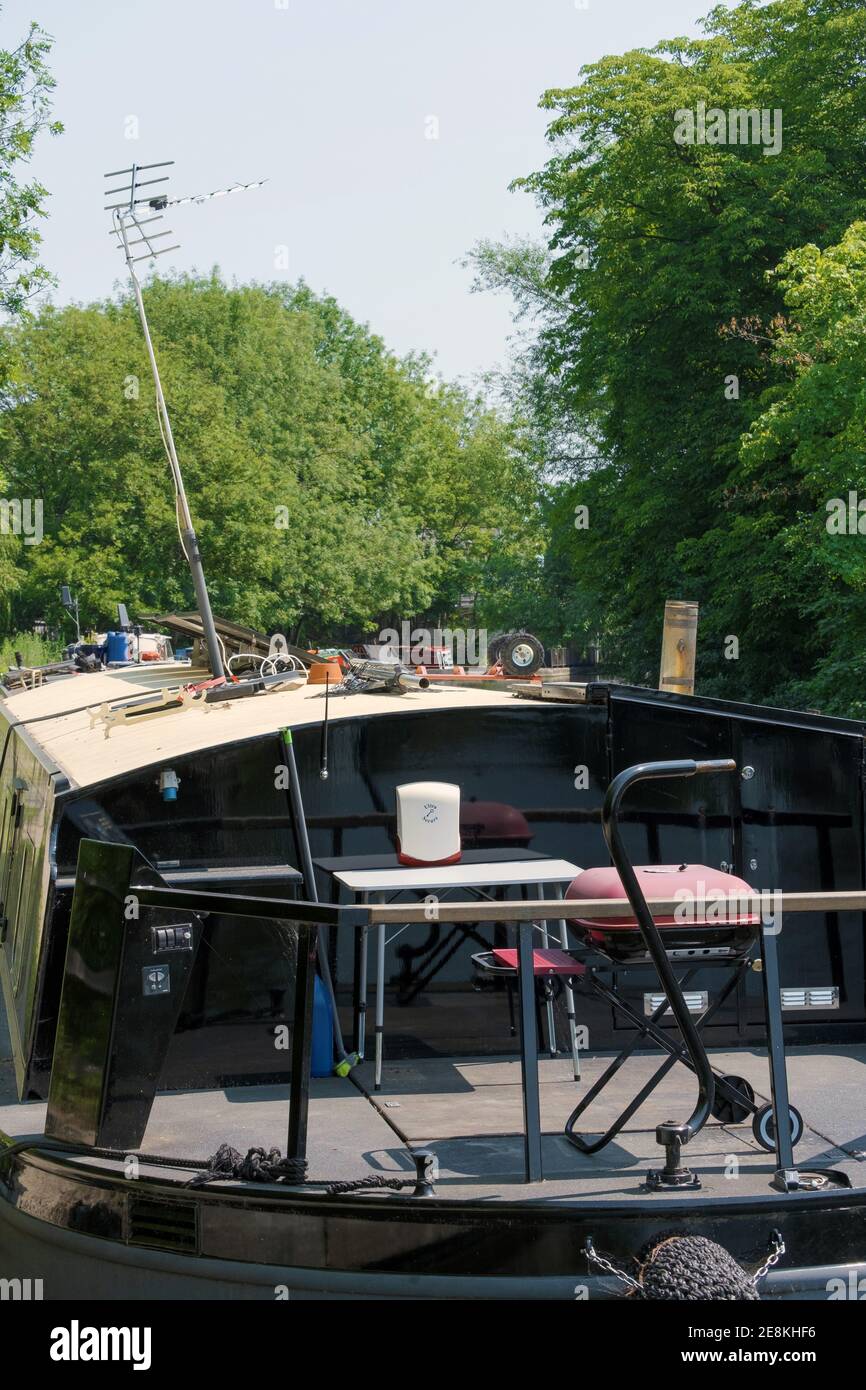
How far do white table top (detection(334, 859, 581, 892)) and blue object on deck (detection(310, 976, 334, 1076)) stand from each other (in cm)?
48

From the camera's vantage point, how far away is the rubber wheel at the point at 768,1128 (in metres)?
4.72

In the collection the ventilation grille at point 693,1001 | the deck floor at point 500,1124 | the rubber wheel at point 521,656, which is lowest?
the deck floor at point 500,1124

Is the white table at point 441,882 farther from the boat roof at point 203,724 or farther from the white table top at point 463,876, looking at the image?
the boat roof at point 203,724

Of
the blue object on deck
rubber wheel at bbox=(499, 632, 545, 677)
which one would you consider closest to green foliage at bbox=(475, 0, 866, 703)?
rubber wheel at bbox=(499, 632, 545, 677)

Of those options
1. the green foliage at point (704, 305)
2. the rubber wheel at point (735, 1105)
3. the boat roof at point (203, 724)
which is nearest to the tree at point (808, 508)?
the green foliage at point (704, 305)

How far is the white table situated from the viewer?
5859 millimetres

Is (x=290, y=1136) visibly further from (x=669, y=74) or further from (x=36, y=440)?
(x=36, y=440)

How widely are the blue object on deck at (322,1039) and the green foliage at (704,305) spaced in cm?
1706

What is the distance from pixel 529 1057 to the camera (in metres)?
4.49

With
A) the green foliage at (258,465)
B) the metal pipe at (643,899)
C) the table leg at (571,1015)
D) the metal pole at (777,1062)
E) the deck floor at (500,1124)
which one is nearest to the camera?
the metal pipe at (643,899)

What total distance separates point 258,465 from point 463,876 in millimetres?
38247

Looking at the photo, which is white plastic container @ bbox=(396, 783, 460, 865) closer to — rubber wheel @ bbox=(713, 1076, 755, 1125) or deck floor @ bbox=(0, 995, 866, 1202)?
deck floor @ bbox=(0, 995, 866, 1202)
